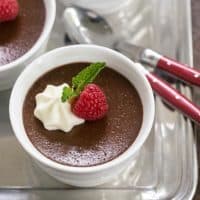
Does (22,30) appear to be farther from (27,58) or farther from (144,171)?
(144,171)

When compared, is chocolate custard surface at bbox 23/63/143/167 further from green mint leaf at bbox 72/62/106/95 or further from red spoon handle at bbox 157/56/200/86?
red spoon handle at bbox 157/56/200/86

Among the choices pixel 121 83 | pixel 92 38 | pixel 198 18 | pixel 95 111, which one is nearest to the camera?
pixel 95 111

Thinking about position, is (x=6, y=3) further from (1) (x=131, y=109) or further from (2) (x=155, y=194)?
(2) (x=155, y=194)

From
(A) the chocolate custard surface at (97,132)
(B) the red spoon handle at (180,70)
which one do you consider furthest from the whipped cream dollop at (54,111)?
(B) the red spoon handle at (180,70)

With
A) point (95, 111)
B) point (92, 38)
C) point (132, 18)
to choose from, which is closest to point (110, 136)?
point (95, 111)

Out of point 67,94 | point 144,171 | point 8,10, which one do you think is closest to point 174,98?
point 144,171

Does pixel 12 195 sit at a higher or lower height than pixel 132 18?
lower
